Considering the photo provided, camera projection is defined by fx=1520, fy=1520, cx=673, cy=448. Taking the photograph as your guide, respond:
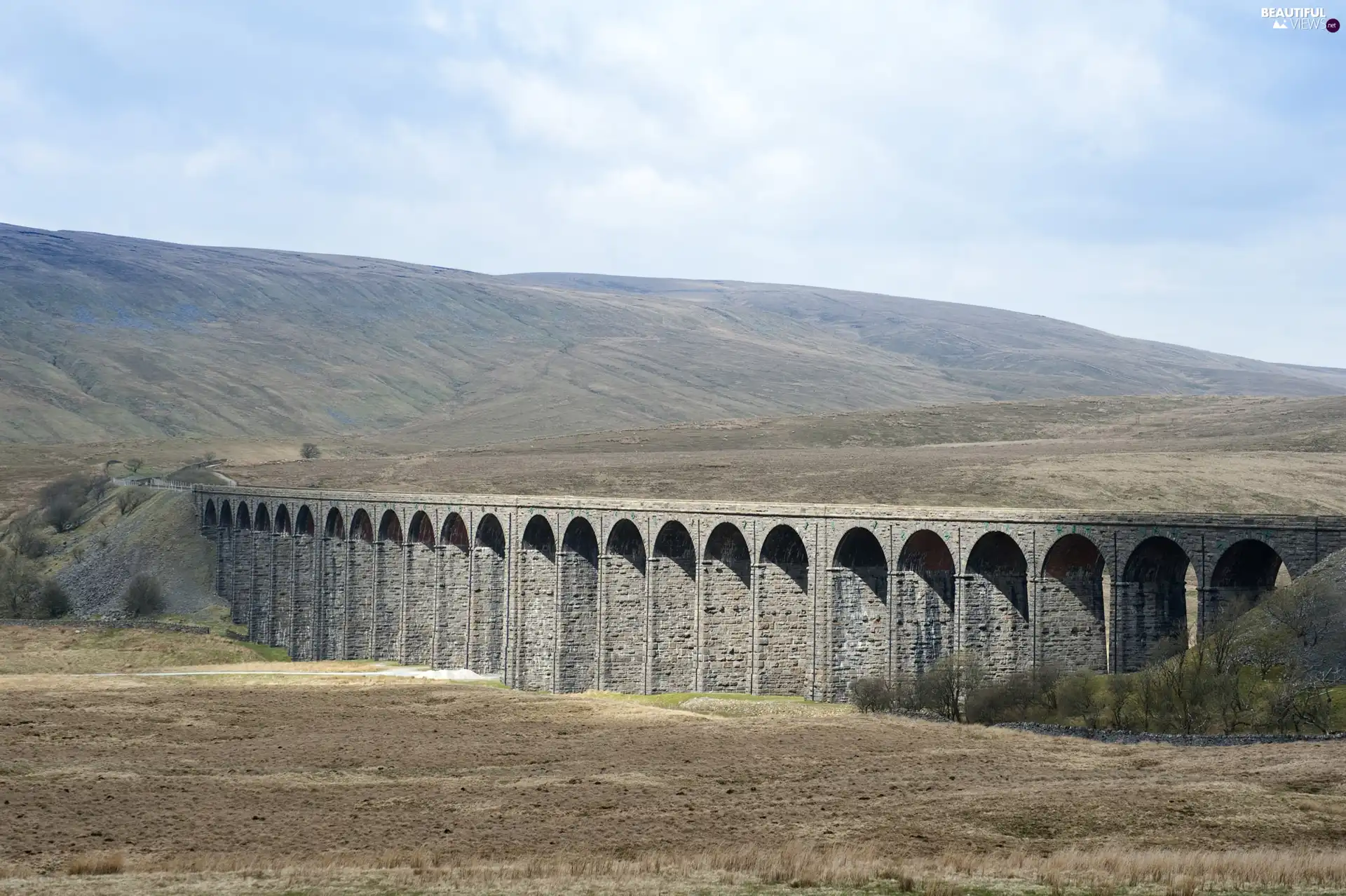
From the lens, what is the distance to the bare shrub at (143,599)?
301 feet

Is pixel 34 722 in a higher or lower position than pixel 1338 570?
lower

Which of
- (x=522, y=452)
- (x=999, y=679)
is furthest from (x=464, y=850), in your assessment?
(x=522, y=452)

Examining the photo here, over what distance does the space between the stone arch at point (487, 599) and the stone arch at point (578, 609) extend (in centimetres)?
583

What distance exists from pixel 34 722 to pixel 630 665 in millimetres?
24204

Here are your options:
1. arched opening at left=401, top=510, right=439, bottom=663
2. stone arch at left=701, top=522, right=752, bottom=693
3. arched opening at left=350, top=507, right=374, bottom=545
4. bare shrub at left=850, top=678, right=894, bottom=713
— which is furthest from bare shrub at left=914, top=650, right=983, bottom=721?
arched opening at left=350, top=507, right=374, bottom=545

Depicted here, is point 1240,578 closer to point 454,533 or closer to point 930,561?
point 930,561

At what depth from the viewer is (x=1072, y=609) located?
4775 centimetres

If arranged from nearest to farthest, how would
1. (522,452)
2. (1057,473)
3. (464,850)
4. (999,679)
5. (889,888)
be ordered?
(889,888)
(464,850)
(999,679)
(1057,473)
(522,452)

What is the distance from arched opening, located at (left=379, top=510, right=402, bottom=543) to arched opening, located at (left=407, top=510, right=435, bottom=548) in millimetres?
1075

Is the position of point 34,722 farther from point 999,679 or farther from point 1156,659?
point 1156,659

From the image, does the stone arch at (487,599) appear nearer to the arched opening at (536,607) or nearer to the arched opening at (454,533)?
the arched opening at (454,533)

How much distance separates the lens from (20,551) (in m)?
112

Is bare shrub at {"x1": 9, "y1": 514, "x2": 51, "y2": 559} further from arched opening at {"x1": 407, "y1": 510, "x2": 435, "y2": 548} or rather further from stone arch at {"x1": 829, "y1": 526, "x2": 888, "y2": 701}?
stone arch at {"x1": 829, "y1": 526, "x2": 888, "y2": 701}

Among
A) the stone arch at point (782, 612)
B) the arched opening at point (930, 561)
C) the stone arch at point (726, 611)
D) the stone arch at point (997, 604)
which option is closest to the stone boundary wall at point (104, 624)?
the stone arch at point (726, 611)
